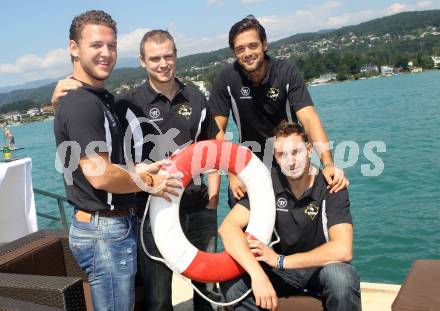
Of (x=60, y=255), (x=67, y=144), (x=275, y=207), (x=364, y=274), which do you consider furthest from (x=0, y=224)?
(x=364, y=274)

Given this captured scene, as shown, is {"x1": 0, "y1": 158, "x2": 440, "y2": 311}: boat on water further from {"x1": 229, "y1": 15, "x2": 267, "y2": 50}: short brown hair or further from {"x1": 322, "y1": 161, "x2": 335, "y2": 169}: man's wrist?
{"x1": 229, "y1": 15, "x2": 267, "y2": 50}: short brown hair

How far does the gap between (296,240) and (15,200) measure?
192 cm

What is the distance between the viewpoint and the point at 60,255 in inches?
103

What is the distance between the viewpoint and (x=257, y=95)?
9.57 feet

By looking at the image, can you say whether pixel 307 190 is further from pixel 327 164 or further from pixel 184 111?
pixel 184 111

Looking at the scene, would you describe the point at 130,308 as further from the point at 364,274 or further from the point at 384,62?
the point at 384,62

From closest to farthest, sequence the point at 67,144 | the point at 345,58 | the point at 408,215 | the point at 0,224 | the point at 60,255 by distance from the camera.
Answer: the point at 67,144 < the point at 60,255 < the point at 0,224 < the point at 408,215 < the point at 345,58

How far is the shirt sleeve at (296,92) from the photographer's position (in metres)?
2.82

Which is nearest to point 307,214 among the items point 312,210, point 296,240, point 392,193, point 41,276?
point 312,210

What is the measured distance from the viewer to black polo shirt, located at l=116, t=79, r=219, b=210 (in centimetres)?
244

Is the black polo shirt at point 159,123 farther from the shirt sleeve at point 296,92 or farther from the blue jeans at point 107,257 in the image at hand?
the shirt sleeve at point 296,92

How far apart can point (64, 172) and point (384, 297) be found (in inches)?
77.8

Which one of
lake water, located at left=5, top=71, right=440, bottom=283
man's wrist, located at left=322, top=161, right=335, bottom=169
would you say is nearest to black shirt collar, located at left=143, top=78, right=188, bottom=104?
man's wrist, located at left=322, top=161, right=335, bottom=169

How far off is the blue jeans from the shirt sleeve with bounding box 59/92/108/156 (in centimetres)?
33
